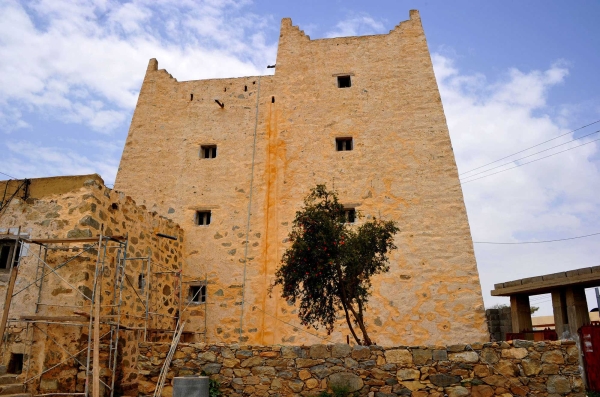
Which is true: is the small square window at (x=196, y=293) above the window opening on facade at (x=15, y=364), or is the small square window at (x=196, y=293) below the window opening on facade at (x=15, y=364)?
above

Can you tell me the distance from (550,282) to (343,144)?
253 inches

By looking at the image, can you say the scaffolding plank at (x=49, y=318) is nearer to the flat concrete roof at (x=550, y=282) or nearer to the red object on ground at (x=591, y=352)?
the flat concrete roof at (x=550, y=282)

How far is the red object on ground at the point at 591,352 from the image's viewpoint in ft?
29.9

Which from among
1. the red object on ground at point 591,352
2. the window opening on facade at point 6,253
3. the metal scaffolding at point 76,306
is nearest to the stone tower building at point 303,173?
the red object on ground at point 591,352

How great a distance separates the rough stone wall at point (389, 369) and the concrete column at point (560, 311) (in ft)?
13.6

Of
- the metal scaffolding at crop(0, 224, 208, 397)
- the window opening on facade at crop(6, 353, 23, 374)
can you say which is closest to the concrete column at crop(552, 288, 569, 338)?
the metal scaffolding at crop(0, 224, 208, 397)

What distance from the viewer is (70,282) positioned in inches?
318

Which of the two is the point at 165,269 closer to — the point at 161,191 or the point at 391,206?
the point at 161,191

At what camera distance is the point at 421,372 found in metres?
6.71

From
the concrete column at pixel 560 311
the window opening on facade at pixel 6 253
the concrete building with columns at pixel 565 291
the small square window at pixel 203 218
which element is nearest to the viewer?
the window opening on facade at pixel 6 253

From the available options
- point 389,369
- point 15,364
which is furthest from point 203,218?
point 389,369

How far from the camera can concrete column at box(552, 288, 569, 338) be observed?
1020 centimetres

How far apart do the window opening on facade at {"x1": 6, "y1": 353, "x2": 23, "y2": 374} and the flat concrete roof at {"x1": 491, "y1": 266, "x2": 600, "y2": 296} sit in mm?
10280

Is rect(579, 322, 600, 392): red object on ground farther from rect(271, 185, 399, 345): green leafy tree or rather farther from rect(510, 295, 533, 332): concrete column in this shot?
rect(271, 185, 399, 345): green leafy tree
